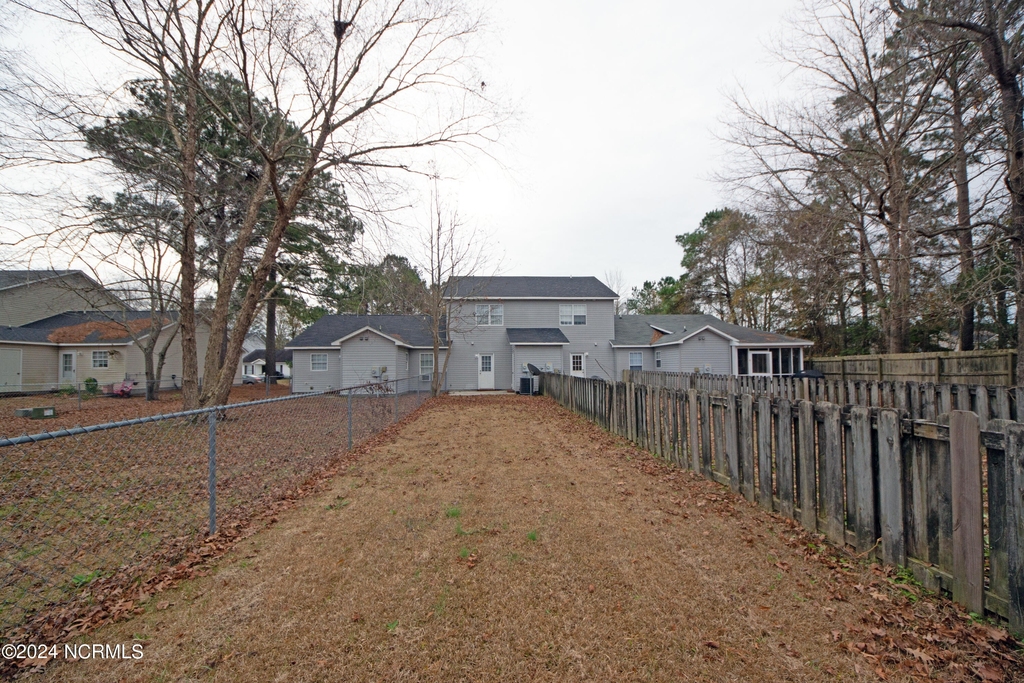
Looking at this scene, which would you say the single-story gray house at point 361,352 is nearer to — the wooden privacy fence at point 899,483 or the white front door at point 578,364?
the white front door at point 578,364

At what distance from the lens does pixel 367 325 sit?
83.4 feet

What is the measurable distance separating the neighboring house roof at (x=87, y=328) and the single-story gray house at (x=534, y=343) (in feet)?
33.5

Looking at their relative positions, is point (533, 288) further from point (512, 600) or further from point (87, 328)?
point (87, 328)

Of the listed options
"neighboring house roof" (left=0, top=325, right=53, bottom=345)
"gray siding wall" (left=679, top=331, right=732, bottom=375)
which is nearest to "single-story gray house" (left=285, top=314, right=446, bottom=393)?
"neighboring house roof" (left=0, top=325, right=53, bottom=345)

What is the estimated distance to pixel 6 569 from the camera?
3799 millimetres

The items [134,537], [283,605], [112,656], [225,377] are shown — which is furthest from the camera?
[225,377]

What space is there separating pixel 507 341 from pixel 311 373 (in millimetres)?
10804

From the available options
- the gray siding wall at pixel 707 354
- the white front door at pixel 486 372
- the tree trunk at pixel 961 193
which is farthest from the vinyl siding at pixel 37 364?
the tree trunk at pixel 961 193

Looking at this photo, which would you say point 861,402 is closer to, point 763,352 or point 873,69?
point 873,69

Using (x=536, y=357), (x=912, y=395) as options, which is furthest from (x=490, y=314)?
(x=912, y=395)

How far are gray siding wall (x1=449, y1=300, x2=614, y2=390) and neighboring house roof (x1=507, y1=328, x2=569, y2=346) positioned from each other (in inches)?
21.0

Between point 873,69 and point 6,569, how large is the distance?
19097 mm

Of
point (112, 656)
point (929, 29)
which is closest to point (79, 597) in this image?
point (112, 656)

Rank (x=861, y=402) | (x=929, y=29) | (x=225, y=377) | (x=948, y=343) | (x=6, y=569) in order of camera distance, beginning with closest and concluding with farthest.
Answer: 1. (x=6, y=569)
2. (x=861, y=402)
3. (x=929, y=29)
4. (x=225, y=377)
5. (x=948, y=343)
